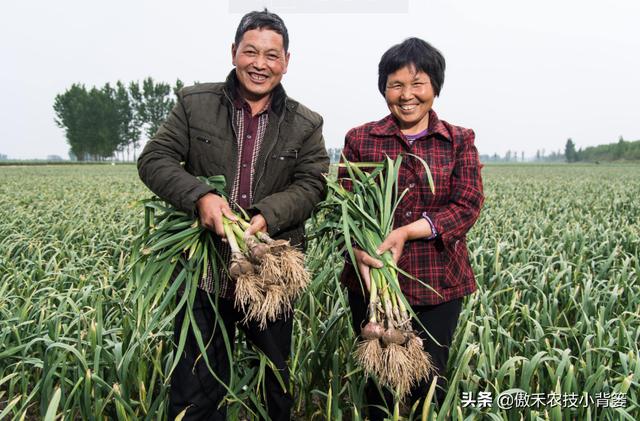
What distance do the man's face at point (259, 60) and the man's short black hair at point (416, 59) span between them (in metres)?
0.37

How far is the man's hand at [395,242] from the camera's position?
164 centimetres

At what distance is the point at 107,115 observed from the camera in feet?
200

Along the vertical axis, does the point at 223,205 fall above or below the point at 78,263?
above

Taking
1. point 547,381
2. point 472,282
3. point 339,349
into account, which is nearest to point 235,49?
point 472,282

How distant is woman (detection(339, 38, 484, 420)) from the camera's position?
167 cm

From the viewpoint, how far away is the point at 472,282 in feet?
6.07

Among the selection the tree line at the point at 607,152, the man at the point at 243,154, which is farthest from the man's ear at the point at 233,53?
the tree line at the point at 607,152

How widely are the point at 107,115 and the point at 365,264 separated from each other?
2610 inches

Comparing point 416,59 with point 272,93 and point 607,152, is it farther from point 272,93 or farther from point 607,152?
point 607,152

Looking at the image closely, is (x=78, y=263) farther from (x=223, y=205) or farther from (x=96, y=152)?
(x=96, y=152)

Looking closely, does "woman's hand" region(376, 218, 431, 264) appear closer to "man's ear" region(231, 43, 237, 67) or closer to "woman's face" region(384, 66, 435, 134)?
"woman's face" region(384, 66, 435, 134)

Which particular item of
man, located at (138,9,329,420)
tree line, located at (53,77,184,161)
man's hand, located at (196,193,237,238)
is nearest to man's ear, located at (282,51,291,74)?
man, located at (138,9,329,420)

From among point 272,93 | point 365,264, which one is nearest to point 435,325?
point 365,264

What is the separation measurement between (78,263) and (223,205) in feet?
8.89
